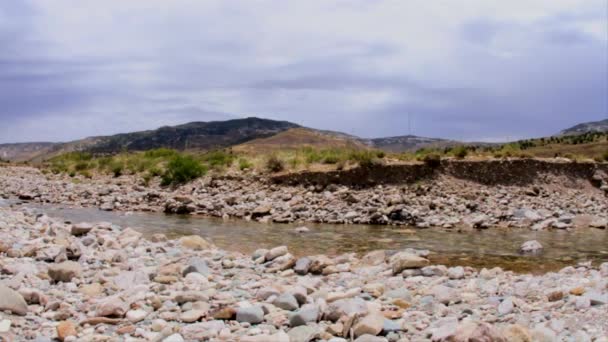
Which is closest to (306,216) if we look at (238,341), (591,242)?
(591,242)

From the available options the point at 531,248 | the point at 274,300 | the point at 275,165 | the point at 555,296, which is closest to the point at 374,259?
the point at 555,296

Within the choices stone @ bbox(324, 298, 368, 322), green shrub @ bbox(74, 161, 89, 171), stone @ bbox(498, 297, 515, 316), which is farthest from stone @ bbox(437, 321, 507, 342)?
green shrub @ bbox(74, 161, 89, 171)

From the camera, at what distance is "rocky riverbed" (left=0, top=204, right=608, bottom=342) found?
455 centimetres

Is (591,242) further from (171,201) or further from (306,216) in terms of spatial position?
(171,201)

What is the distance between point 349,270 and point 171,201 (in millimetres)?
11727

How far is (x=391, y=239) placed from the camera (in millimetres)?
12734

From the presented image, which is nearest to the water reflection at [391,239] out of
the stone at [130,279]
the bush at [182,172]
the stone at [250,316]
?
the stone at [130,279]

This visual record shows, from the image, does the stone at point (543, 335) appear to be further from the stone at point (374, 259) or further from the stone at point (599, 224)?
the stone at point (599, 224)

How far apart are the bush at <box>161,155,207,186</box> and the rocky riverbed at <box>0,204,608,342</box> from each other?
14.9 meters

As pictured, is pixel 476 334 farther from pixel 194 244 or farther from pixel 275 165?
pixel 275 165

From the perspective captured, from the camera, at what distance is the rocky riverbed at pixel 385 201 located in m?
16.3

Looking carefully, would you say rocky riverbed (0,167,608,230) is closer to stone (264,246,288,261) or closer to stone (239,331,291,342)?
stone (264,246,288,261)

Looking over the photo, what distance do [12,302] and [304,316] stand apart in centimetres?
258

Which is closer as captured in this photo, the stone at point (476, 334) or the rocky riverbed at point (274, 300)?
the stone at point (476, 334)
